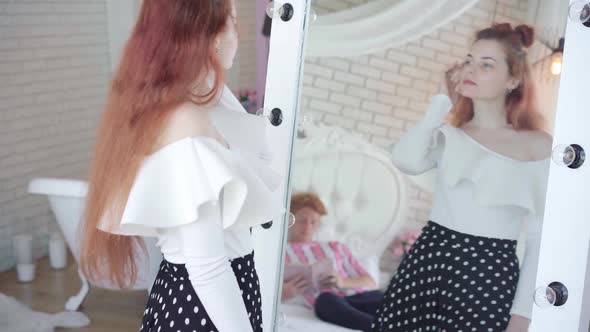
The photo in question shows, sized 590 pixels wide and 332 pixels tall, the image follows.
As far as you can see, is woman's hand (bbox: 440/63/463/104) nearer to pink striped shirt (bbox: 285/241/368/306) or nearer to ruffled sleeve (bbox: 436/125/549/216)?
ruffled sleeve (bbox: 436/125/549/216)

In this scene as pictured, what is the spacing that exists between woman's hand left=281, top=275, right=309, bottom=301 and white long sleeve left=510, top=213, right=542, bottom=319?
2.10 ft

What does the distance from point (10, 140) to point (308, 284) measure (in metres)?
2.39

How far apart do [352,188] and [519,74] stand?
540mm

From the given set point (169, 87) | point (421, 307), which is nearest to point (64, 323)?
point (421, 307)

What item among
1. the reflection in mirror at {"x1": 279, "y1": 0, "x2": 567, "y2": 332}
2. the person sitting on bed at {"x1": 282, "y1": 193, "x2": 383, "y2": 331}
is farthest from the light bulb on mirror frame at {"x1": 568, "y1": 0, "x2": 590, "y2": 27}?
the person sitting on bed at {"x1": 282, "y1": 193, "x2": 383, "y2": 331}

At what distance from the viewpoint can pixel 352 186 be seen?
6.52 ft

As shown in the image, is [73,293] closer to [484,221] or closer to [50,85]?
[50,85]

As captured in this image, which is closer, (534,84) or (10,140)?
(534,84)

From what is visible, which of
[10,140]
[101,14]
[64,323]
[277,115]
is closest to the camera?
[277,115]

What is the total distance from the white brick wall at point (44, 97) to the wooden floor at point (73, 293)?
26 cm

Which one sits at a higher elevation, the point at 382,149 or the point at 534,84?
the point at 534,84

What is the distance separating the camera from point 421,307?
1.91 metres

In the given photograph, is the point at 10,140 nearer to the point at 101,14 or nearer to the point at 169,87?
the point at 101,14

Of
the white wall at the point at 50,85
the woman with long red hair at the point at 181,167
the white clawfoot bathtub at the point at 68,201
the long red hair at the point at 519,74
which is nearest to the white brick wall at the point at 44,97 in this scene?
the white wall at the point at 50,85
